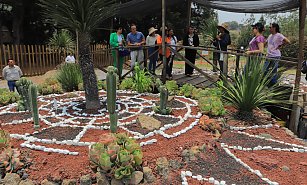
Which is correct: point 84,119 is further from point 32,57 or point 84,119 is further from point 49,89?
point 32,57

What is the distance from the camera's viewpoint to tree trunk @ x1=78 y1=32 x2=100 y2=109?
5379 millimetres

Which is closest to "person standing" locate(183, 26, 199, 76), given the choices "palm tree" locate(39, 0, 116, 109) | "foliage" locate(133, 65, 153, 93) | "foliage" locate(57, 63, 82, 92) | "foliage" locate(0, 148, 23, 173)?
"foliage" locate(133, 65, 153, 93)

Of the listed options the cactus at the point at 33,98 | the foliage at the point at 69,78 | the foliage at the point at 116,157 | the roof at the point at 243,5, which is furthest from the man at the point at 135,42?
the foliage at the point at 116,157

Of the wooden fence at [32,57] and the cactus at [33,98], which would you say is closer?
the cactus at [33,98]

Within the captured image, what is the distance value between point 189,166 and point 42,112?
328 cm

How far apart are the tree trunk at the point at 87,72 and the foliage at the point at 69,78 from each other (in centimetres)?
222

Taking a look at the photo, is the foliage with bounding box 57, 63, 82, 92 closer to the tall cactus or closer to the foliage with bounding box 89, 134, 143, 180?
the tall cactus

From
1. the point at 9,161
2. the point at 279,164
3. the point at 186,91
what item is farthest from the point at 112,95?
the point at 186,91

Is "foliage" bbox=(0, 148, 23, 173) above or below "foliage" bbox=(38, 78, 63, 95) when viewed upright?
below

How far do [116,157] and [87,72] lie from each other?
8.91 feet

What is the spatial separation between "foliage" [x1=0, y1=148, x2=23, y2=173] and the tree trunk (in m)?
2.15

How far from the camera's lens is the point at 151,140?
4.16m

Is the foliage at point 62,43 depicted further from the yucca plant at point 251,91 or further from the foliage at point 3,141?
the foliage at point 3,141

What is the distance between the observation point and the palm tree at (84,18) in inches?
197
